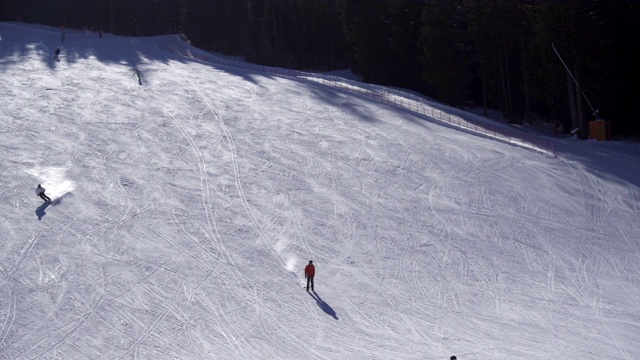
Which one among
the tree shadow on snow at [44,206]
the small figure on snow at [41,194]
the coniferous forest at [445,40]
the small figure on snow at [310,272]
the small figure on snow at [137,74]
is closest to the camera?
the small figure on snow at [310,272]

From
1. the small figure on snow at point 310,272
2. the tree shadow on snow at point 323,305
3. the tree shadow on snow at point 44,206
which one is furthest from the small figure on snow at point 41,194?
the tree shadow on snow at point 323,305

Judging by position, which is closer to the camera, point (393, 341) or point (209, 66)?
point (393, 341)

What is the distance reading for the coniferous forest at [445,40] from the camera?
42000 mm

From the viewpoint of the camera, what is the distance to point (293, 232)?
86.5 feet

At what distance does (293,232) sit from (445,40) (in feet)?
98.5

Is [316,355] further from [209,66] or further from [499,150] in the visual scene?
[209,66]

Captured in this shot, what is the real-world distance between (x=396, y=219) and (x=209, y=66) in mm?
25009

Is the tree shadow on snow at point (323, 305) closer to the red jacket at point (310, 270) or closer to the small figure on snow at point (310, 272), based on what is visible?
the small figure on snow at point (310, 272)

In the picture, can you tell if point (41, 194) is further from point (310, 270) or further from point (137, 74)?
point (137, 74)

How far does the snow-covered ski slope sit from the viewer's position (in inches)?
773

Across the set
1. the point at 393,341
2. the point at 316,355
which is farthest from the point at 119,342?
the point at 393,341

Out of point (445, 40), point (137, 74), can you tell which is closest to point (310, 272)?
point (137, 74)

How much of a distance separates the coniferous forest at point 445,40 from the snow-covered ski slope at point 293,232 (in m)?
5.88

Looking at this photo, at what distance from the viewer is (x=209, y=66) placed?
4922cm
